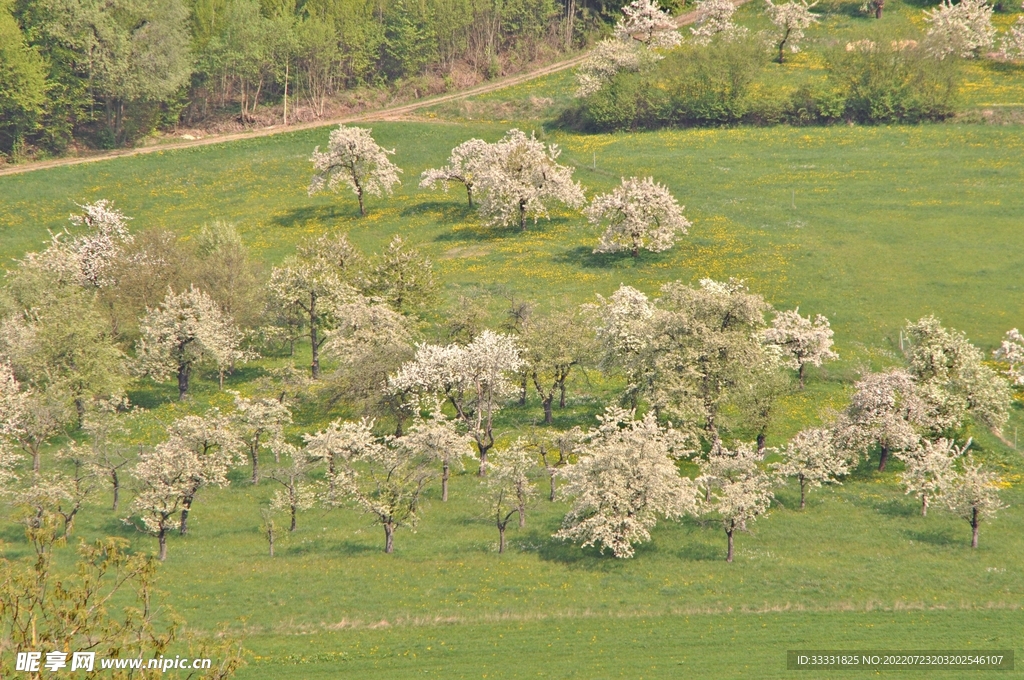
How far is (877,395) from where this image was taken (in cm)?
7156

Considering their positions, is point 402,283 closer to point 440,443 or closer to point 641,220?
point 440,443

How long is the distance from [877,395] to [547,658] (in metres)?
30.9

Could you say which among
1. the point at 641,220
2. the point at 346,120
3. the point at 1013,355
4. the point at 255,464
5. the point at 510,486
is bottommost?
the point at 255,464

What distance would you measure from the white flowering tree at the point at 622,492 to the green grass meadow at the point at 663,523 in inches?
55.3

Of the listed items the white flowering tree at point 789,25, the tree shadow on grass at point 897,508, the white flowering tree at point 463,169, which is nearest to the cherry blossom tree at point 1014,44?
the white flowering tree at point 789,25

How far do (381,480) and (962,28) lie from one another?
107001 mm

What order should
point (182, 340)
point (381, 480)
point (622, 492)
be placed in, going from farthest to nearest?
point (182, 340) < point (381, 480) < point (622, 492)

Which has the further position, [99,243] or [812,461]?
[99,243]

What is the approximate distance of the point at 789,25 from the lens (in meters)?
146

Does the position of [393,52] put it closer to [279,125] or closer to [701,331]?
[279,125]

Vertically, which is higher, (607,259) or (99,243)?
(99,243)

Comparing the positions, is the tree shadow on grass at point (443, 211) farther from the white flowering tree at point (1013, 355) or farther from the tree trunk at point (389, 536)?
the tree trunk at point (389, 536)

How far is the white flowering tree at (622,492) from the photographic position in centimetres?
6225

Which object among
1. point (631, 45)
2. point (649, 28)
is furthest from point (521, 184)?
point (649, 28)
